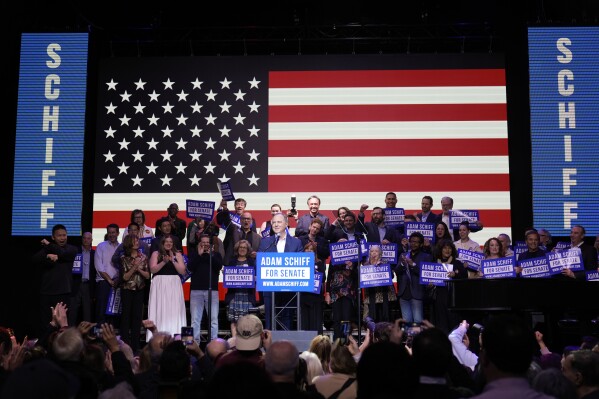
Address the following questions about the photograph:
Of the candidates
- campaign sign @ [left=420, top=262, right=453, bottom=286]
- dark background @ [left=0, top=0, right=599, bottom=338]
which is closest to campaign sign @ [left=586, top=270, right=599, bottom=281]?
campaign sign @ [left=420, top=262, right=453, bottom=286]

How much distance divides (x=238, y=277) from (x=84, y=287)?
271 centimetres

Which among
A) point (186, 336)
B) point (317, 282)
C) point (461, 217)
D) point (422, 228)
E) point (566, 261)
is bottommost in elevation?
point (186, 336)

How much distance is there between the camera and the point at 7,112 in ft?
43.8

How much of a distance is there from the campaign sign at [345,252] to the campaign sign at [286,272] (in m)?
0.59

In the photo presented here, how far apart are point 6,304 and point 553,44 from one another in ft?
31.3

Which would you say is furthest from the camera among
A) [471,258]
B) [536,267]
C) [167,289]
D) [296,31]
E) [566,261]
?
[296,31]

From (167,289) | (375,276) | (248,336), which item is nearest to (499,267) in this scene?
(375,276)

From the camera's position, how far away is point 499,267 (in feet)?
30.8

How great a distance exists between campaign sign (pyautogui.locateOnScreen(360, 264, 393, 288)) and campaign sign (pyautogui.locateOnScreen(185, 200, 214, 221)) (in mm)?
2136

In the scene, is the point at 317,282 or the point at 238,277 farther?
the point at 317,282

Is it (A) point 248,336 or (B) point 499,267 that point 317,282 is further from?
(A) point 248,336

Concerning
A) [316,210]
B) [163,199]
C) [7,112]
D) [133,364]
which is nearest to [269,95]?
[163,199]

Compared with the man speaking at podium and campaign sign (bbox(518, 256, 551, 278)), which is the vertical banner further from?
campaign sign (bbox(518, 256, 551, 278))

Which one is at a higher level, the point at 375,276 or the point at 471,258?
the point at 471,258
